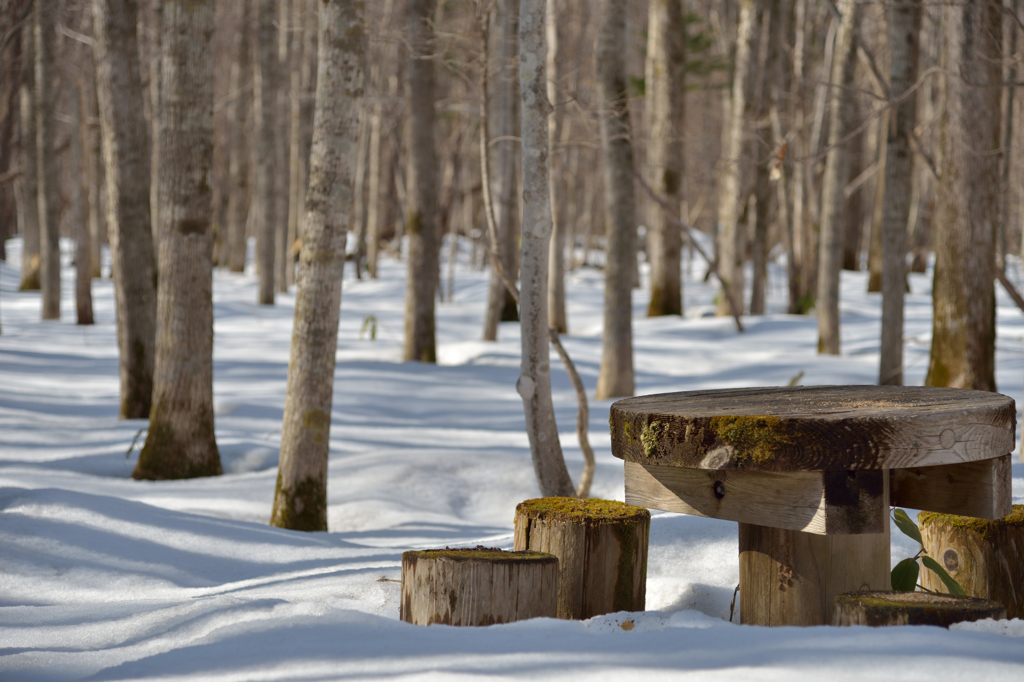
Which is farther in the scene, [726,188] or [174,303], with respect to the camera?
[726,188]

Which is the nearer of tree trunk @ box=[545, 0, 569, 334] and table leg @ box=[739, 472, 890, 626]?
table leg @ box=[739, 472, 890, 626]

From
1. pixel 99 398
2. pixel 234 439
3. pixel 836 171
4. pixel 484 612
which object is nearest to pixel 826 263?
pixel 836 171

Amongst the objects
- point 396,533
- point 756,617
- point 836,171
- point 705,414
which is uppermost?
point 836,171

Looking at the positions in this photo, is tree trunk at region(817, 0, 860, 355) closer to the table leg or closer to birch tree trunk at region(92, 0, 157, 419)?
birch tree trunk at region(92, 0, 157, 419)

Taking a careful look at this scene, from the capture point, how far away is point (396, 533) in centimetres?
458

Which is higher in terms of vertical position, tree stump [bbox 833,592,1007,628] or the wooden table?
the wooden table

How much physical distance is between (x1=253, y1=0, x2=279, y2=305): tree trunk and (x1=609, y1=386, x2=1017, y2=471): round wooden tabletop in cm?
1529

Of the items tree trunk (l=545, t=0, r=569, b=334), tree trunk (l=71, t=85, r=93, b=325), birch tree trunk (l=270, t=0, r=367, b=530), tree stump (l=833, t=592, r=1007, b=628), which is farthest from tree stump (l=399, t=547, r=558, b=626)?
tree trunk (l=71, t=85, r=93, b=325)

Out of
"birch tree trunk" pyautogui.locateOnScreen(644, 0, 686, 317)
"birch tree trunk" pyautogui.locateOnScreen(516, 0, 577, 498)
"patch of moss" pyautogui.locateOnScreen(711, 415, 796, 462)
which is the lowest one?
"patch of moss" pyautogui.locateOnScreen(711, 415, 796, 462)

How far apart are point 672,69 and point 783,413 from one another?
10.1 meters

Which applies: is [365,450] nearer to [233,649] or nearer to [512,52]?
[233,649]

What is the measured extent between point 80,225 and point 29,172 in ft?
10.7

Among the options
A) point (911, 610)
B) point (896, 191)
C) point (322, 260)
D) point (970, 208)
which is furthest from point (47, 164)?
point (911, 610)

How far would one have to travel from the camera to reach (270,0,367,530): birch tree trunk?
425 centimetres
